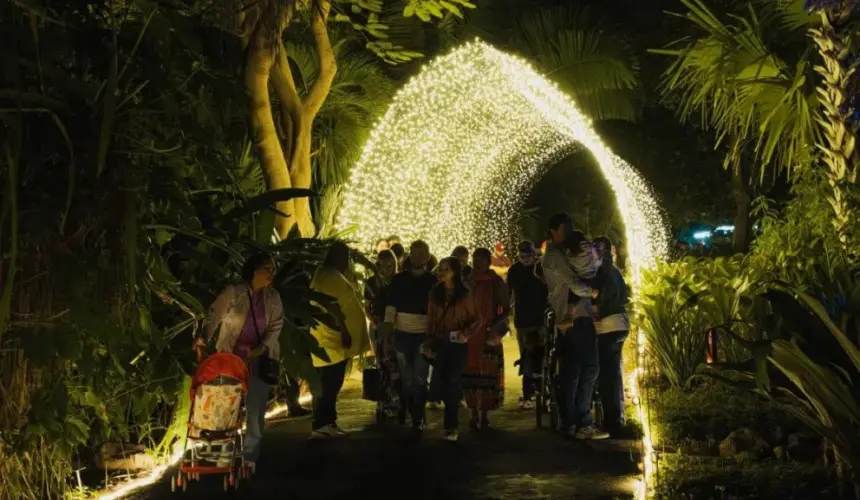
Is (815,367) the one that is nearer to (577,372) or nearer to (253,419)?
(577,372)

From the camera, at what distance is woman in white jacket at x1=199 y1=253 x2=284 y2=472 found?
8055mm

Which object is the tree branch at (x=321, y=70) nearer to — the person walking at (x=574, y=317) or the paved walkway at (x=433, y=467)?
the paved walkway at (x=433, y=467)

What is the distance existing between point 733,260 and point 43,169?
9.52m

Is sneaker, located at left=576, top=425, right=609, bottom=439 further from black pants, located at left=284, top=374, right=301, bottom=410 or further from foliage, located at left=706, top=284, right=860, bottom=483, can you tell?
black pants, located at left=284, top=374, right=301, bottom=410

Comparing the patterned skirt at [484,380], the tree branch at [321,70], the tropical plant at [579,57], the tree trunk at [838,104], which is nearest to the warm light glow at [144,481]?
the patterned skirt at [484,380]

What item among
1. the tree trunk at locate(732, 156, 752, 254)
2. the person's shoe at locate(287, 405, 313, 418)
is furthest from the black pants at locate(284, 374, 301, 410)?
the tree trunk at locate(732, 156, 752, 254)

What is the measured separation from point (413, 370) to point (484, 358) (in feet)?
2.19

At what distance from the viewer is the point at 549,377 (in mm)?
10789

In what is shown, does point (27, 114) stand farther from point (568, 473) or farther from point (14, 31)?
point (568, 473)

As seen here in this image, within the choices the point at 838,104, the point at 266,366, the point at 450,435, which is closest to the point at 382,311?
the point at 450,435

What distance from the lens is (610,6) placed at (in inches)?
1262

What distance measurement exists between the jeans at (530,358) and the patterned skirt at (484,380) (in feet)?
2.18

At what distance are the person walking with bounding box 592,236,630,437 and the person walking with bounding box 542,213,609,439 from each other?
15 centimetres

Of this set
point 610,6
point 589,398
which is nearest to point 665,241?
point 610,6
